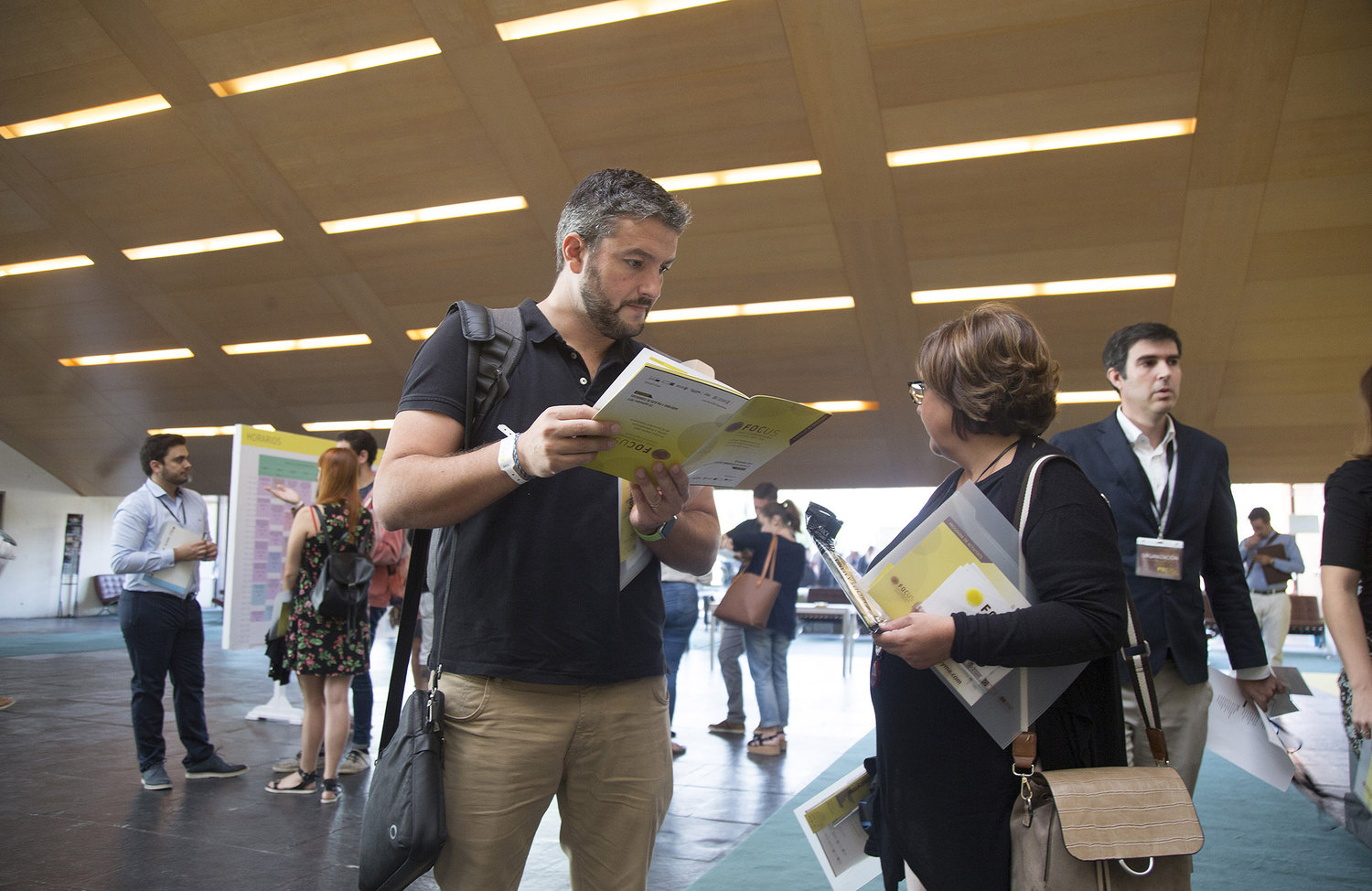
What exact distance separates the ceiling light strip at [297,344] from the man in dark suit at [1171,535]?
919 centimetres

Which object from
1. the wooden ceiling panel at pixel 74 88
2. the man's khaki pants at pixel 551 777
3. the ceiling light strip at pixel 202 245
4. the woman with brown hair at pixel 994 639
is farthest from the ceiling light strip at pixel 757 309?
the man's khaki pants at pixel 551 777

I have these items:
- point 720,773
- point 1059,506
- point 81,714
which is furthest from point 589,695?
point 81,714

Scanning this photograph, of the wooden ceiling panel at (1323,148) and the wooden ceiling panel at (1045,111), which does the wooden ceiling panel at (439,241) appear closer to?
the wooden ceiling panel at (1045,111)

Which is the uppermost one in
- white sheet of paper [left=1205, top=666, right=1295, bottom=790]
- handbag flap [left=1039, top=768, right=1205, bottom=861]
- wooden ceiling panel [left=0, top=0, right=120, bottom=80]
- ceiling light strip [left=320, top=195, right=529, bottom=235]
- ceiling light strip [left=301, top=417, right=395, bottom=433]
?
wooden ceiling panel [left=0, top=0, right=120, bottom=80]

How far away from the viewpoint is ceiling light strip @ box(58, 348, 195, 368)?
11125mm

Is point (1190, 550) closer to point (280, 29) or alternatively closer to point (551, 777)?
point (551, 777)

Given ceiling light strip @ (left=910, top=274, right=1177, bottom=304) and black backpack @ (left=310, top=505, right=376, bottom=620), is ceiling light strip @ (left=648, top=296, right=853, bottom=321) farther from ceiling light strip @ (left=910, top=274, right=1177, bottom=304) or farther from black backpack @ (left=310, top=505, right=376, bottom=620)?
black backpack @ (left=310, top=505, right=376, bottom=620)

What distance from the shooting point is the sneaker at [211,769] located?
4.40 meters

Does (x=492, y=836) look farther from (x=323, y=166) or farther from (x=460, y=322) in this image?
(x=323, y=166)

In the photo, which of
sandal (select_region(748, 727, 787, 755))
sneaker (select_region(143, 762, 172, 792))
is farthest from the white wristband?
sandal (select_region(748, 727, 787, 755))

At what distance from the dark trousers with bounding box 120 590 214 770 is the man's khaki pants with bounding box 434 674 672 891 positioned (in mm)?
3704

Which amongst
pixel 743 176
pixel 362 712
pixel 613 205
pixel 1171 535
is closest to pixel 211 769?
pixel 362 712

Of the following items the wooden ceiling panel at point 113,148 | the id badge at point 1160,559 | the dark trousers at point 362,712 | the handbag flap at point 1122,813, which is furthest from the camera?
the wooden ceiling panel at point 113,148

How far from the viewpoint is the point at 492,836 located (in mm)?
1275
